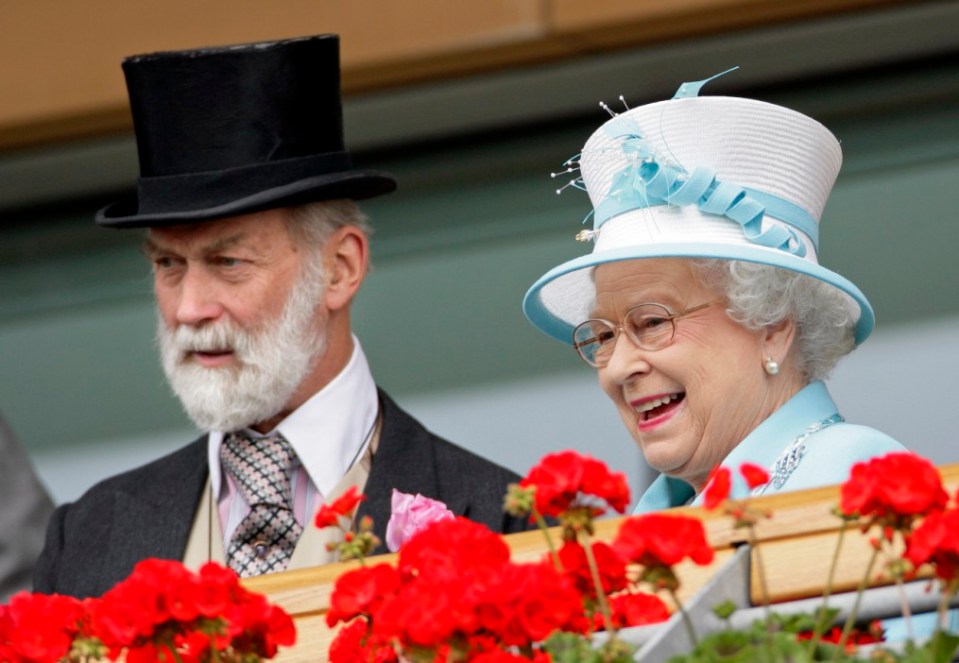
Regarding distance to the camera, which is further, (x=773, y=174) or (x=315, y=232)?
(x=315, y=232)

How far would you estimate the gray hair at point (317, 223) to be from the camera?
10.5 ft

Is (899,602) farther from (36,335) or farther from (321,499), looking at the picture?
(36,335)

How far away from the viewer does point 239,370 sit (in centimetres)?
308

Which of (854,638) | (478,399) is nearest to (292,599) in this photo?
→ (854,638)

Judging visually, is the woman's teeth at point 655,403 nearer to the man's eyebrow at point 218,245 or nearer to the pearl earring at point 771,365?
the pearl earring at point 771,365

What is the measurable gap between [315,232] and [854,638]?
6.15 feet

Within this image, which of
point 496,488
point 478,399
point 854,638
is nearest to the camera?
point 854,638

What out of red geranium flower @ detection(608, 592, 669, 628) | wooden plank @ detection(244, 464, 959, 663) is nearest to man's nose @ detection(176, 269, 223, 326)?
wooden plank @ detection(244, 464, 959, 663)

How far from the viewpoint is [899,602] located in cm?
157

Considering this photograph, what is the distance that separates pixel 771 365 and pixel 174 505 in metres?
1.18

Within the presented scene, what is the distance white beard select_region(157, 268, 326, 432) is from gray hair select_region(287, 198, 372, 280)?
127 mm

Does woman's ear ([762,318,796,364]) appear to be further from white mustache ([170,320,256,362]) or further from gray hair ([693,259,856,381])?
white mustache ([170,320,256,362])

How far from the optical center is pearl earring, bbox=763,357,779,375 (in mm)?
2395

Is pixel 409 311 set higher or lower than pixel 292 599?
higher
